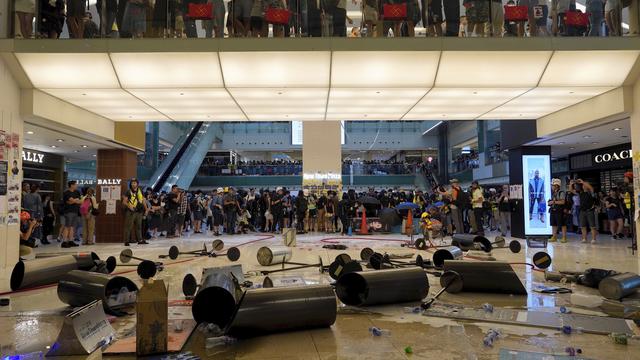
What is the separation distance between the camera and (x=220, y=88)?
8.96m

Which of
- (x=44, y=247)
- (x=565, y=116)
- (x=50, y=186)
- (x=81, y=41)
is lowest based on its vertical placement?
(x=44, y=247)

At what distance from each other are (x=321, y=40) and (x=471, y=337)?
590cm

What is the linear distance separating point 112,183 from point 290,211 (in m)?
6.61

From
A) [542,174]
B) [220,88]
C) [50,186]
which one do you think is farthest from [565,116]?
[50,186]

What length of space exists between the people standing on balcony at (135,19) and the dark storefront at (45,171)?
9.19 m

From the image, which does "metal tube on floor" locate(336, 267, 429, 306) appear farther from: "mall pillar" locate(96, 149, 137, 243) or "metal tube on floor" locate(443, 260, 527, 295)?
"mall pillar" locate(96, 149, 137, 243)

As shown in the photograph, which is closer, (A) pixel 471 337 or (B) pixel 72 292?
(A) pixel 471 337

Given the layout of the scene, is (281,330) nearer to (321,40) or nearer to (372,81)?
(321,40)

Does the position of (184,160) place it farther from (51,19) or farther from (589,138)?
(589,138)

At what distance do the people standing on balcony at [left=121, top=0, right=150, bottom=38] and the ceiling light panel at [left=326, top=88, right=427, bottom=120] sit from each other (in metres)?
4.00

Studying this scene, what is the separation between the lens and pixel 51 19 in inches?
311

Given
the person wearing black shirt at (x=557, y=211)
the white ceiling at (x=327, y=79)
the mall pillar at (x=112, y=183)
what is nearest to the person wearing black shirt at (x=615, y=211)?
the person wearing black shirt at (x=557, y=211)

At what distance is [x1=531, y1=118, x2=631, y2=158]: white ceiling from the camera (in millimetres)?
10301

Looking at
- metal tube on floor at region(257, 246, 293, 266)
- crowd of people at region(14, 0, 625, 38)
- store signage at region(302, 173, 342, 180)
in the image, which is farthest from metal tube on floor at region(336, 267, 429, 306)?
store signage at region(302, 173, 342, 180)
